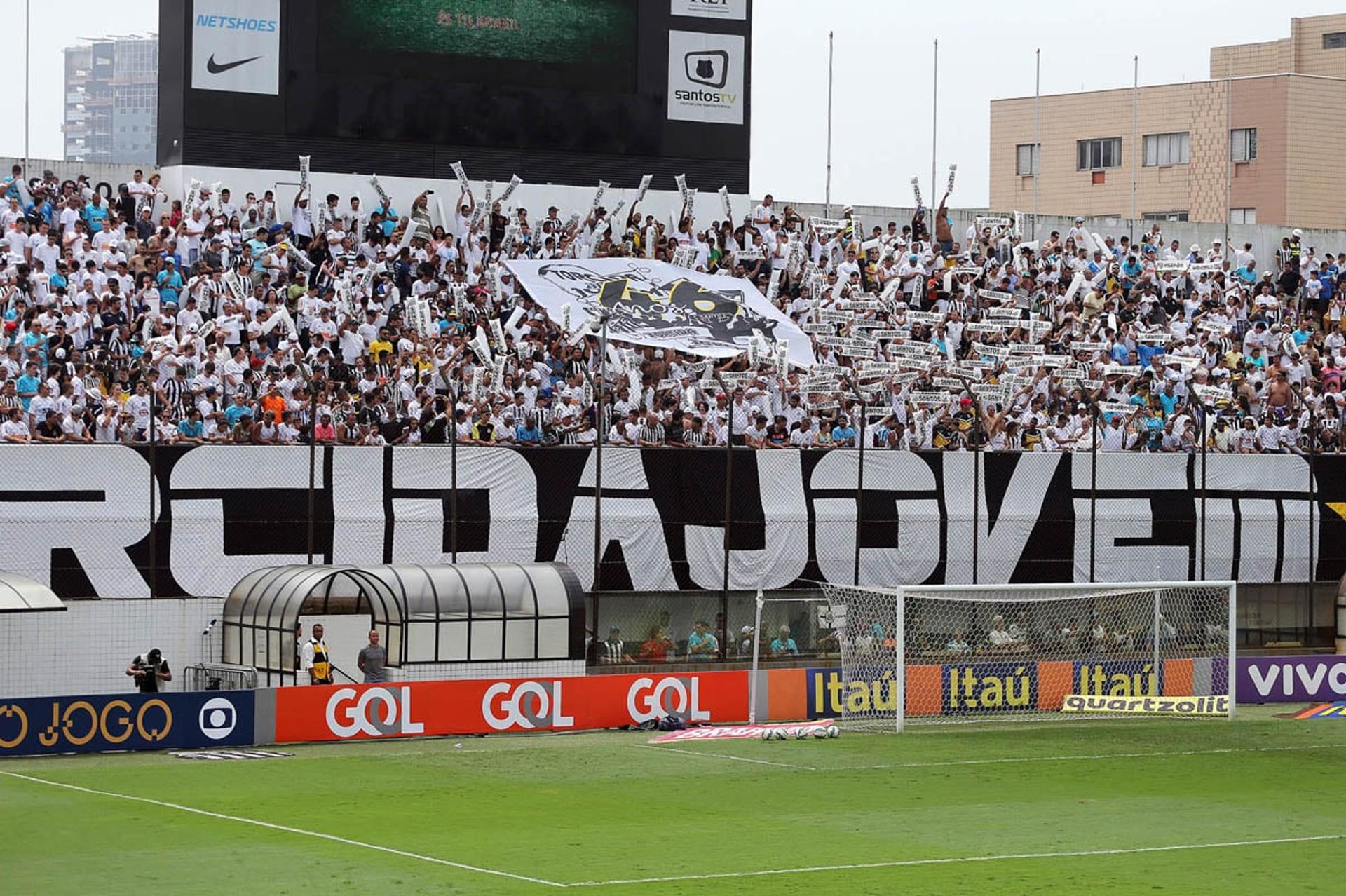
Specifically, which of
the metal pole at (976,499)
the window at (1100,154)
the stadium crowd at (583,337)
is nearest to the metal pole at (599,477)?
the stadium crowd at (583,337)

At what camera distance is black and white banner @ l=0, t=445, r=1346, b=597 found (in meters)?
32.1

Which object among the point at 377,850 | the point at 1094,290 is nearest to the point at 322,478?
the point at 377,850

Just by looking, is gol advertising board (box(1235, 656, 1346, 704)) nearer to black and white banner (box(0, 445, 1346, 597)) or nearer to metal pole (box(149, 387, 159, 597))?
black and white banner (box(0, 445, 1346, 597))

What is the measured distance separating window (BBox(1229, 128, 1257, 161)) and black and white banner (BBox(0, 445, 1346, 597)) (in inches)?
1711

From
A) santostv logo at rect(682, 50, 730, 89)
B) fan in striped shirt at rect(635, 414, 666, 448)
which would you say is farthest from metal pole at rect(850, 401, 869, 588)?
santostv logo at rect(682, 50, 730, 89)

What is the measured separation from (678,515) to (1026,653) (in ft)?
20.5

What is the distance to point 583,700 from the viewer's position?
32531 mm

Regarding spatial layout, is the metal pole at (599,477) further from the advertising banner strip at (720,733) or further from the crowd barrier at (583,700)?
the advertising banner strip at (720,733)

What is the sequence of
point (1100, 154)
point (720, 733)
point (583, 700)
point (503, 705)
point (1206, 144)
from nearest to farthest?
point (720, 733), point (503, 705), point (583, 700), point (1206, 144), point (1100, 154)

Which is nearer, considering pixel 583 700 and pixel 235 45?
pixel 583 700

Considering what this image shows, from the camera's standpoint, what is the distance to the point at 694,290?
41.8m

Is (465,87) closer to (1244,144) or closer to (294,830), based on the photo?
(294,830)

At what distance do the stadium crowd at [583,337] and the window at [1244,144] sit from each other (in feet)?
114

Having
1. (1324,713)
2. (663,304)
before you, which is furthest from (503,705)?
(1324,713)
